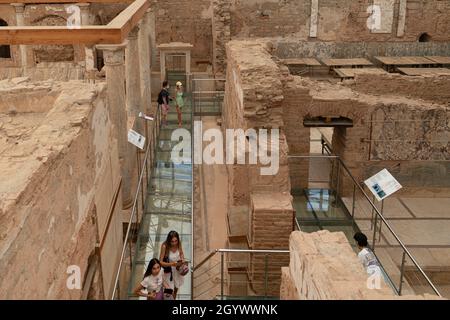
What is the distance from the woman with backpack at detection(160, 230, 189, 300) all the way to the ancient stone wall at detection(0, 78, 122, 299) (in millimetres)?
764

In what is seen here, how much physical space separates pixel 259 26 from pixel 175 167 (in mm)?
10246

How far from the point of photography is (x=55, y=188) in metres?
4.86

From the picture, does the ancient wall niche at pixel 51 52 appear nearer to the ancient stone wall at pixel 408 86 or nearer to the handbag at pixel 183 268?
the ancient stone wall at pixel 408 86

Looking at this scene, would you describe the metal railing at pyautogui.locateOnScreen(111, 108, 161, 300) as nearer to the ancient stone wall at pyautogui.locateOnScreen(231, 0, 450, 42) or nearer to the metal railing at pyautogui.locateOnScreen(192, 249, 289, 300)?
the metal railing at pyautogui.locateOnScreen(192, 249, 289, 300)

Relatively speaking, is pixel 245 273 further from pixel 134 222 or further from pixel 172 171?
pixel 172 171

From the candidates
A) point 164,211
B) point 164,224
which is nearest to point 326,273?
point 164,224

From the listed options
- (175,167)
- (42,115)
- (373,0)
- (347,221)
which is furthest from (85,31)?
(373,0)

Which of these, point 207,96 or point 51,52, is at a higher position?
point 51,52

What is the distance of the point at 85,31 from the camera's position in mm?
8539

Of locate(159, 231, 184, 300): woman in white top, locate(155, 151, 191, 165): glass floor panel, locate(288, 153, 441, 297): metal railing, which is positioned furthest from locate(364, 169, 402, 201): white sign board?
locate(155, 151, 191, 165): glass floor panel

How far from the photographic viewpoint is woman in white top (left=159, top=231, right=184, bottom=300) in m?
7.03

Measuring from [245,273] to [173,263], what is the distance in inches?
63.3
